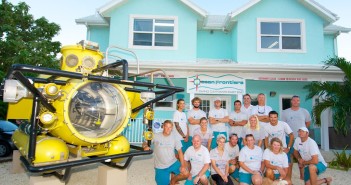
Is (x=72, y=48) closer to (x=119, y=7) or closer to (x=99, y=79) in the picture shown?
(x=99, y=79)

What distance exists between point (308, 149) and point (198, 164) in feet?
7.83

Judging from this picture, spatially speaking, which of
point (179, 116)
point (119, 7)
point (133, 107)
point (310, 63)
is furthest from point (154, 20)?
point (133, 107)

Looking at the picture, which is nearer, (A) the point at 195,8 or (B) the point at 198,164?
(B) the point at 198,164

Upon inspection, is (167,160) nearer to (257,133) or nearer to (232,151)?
(232,151)

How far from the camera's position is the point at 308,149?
5000mm

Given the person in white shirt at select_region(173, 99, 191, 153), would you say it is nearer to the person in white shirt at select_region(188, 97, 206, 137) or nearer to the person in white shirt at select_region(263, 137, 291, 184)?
the person in white shirt at select_region(188, 97, 206, 137)

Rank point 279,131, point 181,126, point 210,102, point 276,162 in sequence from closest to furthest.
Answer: point 276,162
point 279,131
point 181,126
point 210,102

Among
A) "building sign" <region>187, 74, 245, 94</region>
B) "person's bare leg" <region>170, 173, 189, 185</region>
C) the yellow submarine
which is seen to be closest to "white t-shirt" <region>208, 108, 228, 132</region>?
"person's bare leg" <region>170, 173, 189, 185</region>

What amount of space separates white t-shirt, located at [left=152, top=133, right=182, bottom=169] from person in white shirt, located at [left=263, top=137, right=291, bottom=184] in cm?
173

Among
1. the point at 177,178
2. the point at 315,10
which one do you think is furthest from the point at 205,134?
the point at 315,10

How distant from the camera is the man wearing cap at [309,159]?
186 inches

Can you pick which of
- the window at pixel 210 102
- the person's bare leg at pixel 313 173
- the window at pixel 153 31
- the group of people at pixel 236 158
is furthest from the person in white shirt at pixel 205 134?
the window at pixel 153 31

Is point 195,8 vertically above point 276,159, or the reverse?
point 195,8

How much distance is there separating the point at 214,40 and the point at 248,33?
1.78 meters
